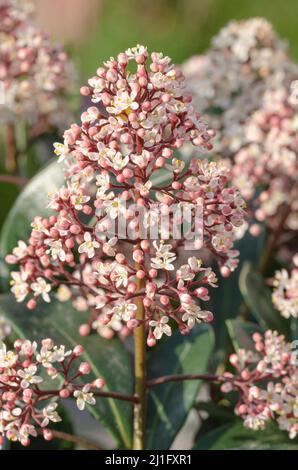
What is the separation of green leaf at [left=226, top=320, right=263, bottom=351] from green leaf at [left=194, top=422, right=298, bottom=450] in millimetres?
Result: 100

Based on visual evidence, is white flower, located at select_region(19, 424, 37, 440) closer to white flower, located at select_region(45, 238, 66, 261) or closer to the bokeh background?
white flower, located at select_region(45, 238, 66, 261)


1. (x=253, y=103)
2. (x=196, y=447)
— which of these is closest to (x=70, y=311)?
(x=196, y=447)

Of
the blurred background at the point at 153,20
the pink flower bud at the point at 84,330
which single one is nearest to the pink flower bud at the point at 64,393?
the pink flower bud at the point at 84,330

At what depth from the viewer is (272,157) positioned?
1182 mm

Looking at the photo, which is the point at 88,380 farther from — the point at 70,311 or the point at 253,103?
the point at 253,103

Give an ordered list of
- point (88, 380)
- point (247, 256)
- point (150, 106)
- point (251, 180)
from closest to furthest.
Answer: point (150, 106)
point (88, 380)
point (251, 180)
point (247, 256)

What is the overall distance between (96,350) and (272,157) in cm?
45

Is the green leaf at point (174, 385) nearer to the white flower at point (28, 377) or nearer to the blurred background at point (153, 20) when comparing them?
the white flower at point (28, 377)

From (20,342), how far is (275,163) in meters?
0.57

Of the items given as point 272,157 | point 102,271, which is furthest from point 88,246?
point 272,157

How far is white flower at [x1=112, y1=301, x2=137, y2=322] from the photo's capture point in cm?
72

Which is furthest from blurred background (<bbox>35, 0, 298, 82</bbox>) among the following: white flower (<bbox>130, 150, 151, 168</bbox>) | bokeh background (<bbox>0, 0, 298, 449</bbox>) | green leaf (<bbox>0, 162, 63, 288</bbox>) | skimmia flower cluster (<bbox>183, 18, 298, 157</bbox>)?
white flower (<bbox>130, 150, 151, 168</bbox>)

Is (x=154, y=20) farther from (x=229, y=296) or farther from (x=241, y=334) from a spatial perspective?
(x=241, y=334)

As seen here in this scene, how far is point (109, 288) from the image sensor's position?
29.1 inches
